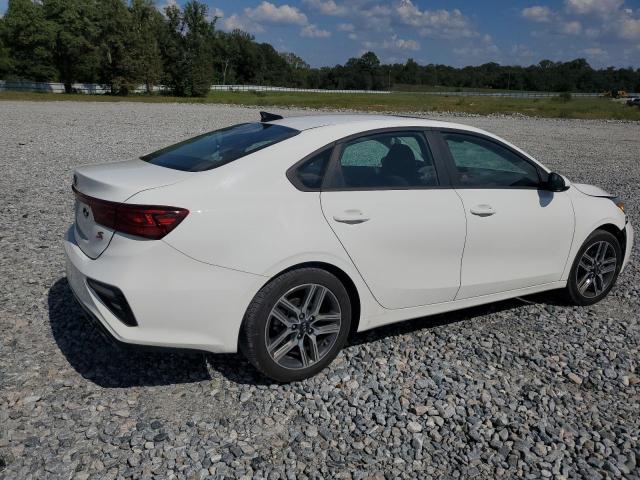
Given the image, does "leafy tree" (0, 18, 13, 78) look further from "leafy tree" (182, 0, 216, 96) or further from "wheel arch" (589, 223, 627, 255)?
"wheel arch" (589, 223, 627, 255)

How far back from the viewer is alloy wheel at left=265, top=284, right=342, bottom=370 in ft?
11.4

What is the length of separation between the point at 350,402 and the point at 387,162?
66.0 inches

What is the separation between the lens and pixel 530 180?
4582 mm

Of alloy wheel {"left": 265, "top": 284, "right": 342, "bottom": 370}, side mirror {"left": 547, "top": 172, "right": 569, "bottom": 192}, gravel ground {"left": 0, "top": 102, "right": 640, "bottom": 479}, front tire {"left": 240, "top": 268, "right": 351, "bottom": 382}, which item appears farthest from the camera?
side mirror {"left": 547, "top": 172, "right": 569, "bottom": 192}

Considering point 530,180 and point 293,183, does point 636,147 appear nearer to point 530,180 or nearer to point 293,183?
point 530,180

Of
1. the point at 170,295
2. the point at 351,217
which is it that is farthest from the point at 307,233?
the point at 170,295

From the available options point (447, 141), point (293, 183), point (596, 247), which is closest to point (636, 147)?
point (596, 247)

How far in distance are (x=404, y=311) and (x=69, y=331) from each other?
99.0 inches

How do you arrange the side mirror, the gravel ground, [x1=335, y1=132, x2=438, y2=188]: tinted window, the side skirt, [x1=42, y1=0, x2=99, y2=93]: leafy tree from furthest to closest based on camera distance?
[x1=42, y1=0, x2=99, y2=93]: leafy tree
the side mirror
the side skirt
[x1=335, y1=132, x2=438, y2=188]: tinted window
the gravel ground

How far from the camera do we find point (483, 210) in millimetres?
4164

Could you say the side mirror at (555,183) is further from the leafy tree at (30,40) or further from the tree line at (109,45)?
the leafy tree at (30,40)

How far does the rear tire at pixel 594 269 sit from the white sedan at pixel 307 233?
27cm

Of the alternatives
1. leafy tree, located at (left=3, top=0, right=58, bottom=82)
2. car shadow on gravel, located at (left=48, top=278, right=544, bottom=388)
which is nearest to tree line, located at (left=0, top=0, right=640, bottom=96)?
leafy tree, located at (left=3, top=0, right=58, bottom=82)

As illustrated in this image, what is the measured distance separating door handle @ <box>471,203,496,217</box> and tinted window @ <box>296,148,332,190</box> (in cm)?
121
